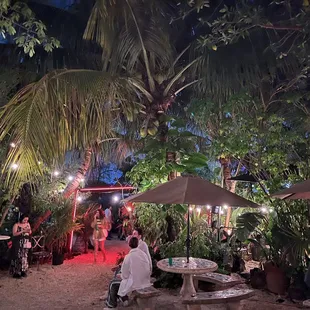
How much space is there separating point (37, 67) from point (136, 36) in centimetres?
307

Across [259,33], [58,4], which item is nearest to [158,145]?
[259,33]

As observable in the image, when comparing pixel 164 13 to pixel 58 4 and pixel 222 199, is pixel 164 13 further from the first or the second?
pixel 222 199

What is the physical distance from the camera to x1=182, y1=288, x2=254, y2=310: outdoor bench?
4.95 meters

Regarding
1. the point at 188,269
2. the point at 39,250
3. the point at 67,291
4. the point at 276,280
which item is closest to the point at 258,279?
the point at 276,280

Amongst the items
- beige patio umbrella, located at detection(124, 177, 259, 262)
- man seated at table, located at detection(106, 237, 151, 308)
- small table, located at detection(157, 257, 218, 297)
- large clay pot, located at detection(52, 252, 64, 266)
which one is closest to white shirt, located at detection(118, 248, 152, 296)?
man seated at table, located at detection(106, 237, 151, 308)

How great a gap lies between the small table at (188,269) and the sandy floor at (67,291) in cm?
41

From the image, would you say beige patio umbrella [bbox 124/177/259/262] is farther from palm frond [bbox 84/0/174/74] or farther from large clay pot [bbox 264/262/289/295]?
palm frond [bbox 84/0/174/74]

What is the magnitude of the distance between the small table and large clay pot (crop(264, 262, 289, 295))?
1.61 meters

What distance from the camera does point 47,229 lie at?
10039mm

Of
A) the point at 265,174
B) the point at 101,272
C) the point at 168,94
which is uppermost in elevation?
the point at 168,94

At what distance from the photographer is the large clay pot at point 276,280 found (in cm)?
680

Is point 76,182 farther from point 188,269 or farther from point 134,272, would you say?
point 188,269

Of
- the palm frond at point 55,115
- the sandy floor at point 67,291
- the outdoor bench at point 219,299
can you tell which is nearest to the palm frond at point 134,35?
the palm frond at point 55,115

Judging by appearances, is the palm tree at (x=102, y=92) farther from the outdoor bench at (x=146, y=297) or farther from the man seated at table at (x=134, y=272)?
the outdoor bench at (x=146, y=297)
